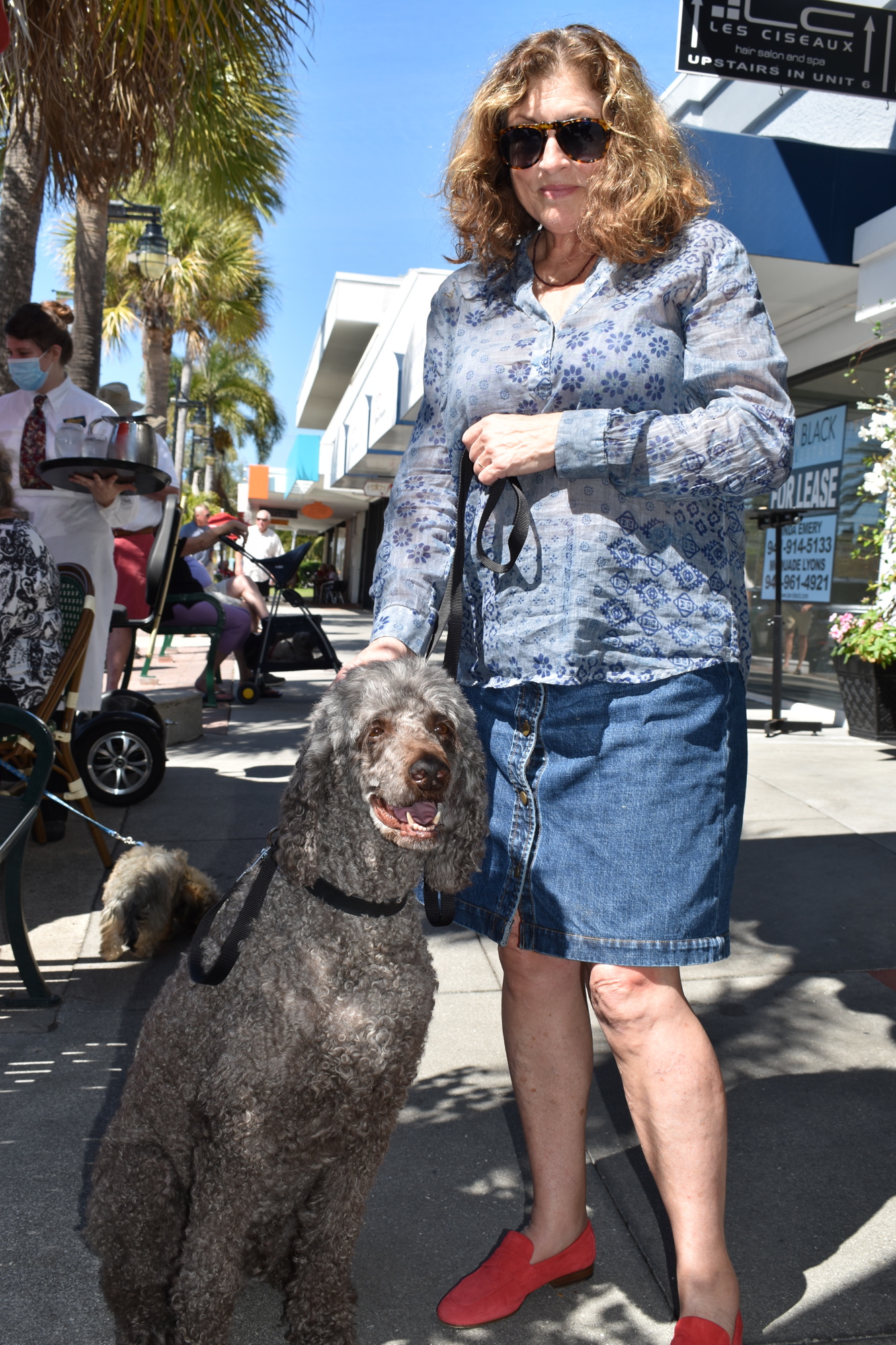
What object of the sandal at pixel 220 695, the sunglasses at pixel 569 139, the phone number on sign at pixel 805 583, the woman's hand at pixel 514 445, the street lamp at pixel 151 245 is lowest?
the sandal at pixel 220 695

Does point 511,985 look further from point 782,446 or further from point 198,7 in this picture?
point 198,7

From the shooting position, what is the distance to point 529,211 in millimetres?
1974

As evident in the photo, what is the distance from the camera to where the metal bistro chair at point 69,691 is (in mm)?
4223

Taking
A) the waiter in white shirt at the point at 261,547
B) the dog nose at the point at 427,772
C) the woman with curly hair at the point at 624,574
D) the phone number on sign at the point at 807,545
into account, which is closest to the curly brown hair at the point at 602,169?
the woman with curly hair at the point at 624,574

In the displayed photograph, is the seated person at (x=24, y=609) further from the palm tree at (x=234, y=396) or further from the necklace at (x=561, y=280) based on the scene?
A: the palm tree at (x=234, y=396)

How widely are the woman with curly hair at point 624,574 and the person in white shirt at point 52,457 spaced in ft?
11.8

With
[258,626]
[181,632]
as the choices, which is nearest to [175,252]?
[258,626]

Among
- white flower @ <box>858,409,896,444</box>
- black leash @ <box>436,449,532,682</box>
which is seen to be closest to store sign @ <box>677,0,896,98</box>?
white flower @ <box>858,409,896,444</box>

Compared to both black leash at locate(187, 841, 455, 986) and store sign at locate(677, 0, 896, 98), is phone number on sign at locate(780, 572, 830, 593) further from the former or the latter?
black leash at locate(187, 841, 455, 986)

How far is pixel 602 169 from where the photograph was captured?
185cm

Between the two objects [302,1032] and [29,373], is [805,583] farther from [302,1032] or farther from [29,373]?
[302,1032]

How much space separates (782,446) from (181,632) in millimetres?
7700

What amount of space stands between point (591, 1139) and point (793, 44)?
20.7 ft

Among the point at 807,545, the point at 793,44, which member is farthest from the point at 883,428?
the point at 793,44
